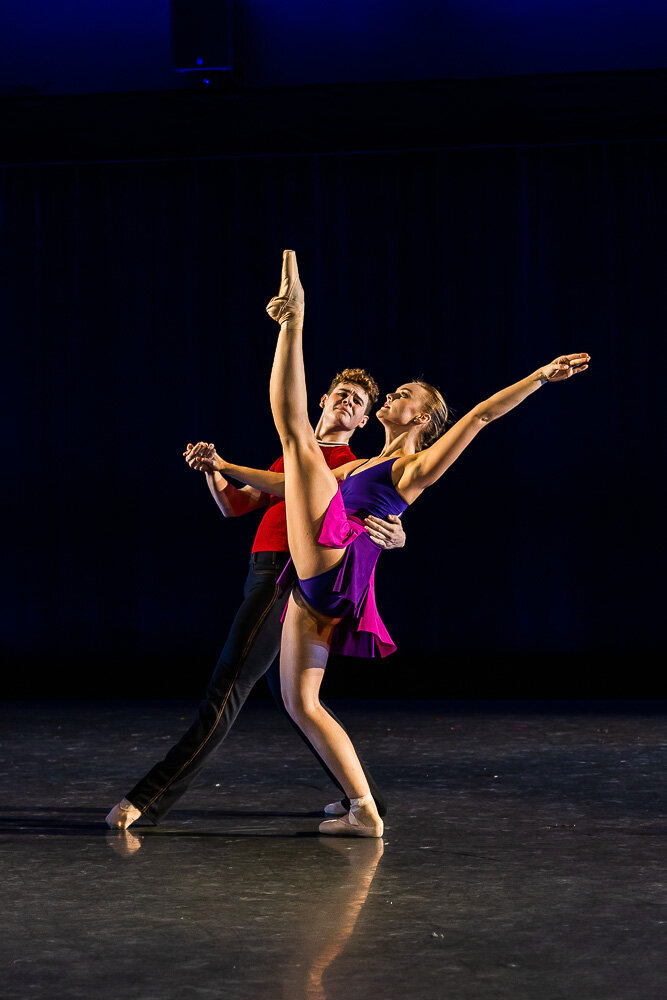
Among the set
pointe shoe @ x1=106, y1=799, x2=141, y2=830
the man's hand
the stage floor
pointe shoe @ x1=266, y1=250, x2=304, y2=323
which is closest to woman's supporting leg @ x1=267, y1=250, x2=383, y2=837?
pointe shoe @ x1=266, y1=250, x2=304, y2=323

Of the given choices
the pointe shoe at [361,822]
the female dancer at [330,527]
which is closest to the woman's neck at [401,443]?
the female dancer at [330,527]

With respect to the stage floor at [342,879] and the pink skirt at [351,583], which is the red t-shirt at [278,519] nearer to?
the pink skirt at [351,583]

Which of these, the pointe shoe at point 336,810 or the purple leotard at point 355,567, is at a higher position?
the purple leotard at point 355,567

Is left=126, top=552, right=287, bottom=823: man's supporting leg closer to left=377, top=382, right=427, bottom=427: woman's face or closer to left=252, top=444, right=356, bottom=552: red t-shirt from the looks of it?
left=252, top=444, right=356, bottom=552: red t-shirt

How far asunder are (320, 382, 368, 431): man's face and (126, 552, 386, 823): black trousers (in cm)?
43

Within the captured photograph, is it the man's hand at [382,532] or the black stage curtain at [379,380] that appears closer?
the man's hand at [382,532]

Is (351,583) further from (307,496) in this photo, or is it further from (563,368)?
(563,368)

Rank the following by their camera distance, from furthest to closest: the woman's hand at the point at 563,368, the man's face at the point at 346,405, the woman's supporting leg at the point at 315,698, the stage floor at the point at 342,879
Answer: the man's face at the point at 346,405
the woman's supporting leg at the point at 315,698
the woman's hand at the point at 563,368
the stage floor at the point at 342,879

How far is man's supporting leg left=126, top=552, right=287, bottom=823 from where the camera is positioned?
3.26 meters

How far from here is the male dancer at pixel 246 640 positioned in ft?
10.7

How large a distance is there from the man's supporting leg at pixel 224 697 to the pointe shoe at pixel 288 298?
720mm

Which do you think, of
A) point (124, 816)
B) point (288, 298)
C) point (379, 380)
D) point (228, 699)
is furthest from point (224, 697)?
point (379, 380)

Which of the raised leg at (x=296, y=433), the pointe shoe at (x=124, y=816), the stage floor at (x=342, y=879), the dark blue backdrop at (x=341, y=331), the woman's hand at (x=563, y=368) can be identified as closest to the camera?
the stage floor at (x=342, y=879)

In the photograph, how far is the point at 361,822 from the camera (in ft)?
10.6
